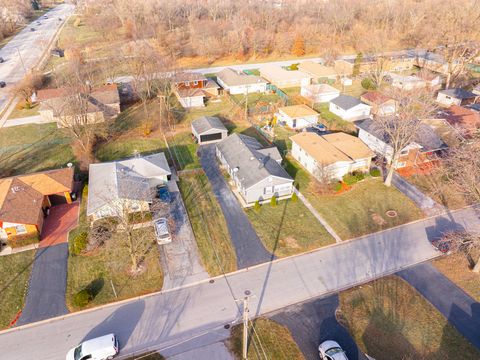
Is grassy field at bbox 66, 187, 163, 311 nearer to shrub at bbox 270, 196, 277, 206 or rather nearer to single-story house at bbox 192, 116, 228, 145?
shrub at bbox 270, 196, 277, 206

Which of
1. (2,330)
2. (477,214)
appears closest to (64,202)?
(2,330)

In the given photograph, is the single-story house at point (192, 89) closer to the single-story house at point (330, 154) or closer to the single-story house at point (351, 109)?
the single-story house at point (351, 109)

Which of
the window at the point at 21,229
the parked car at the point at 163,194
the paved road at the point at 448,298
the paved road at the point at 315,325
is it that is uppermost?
the window at the point at 21,229

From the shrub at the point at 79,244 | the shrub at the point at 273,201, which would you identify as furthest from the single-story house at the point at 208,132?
the shrub at the point at 79,244

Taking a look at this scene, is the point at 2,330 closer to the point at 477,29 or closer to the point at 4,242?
the point at 4,242

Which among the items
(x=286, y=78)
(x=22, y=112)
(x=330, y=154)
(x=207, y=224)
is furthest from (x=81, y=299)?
(x=286, y=78)

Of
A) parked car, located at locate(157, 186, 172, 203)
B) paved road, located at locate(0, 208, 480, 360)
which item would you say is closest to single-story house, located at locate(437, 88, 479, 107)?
paved road, located at locate(0, 208, 480, 360)
